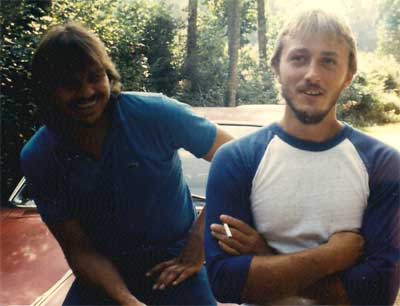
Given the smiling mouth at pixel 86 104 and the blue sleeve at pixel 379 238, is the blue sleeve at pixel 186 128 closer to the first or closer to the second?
the smiling mouth at pixel 86 104

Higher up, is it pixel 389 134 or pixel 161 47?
pixel 161 47

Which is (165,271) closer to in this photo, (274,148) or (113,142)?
(113,142)

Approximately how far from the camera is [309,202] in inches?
49.3

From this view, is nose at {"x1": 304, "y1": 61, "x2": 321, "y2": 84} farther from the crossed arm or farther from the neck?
the crossed arm

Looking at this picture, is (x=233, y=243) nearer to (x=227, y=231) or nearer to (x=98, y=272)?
(x=227, y=231)

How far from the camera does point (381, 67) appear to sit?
27.8ft

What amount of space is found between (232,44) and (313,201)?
18.8 ft

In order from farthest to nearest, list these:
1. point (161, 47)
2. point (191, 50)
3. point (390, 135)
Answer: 1. point (191, 50)
2. point (161, 47)
3. point (390, 135)

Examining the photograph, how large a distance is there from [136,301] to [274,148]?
73 centimetres

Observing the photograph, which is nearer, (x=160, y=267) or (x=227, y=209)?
(x=227, y=209)

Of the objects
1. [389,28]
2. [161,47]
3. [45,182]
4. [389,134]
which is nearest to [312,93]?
[45,182]

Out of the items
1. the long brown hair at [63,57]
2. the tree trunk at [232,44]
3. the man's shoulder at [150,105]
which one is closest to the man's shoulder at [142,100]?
the man's shoulder at [150,105]

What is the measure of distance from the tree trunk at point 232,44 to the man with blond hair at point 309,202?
4.21 meters

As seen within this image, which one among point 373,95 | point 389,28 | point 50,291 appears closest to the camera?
point 50,291
